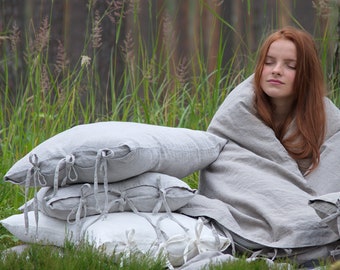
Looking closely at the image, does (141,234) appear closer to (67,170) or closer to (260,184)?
(67,170)

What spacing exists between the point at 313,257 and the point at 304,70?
0.93m

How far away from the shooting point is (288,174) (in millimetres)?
4566

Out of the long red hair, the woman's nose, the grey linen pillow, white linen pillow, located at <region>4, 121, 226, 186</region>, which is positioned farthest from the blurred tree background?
the grey linen pillow

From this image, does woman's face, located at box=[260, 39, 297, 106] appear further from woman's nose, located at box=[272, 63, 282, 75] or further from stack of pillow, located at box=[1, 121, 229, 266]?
stack of pillow, located at box=[1, 121, 229, 266]

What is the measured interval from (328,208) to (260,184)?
485 millimetres

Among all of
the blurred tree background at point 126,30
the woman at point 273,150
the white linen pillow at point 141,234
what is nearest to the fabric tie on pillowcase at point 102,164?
the white linen pillow at point 141,234

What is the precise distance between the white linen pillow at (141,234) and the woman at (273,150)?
0.20 m

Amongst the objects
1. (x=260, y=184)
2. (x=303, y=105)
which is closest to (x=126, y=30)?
(x=303, y=105)

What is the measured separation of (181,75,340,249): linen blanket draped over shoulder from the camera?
432 centimetres

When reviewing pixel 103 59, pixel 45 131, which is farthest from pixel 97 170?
pixel 103 59

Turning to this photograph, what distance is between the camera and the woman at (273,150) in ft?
14.4

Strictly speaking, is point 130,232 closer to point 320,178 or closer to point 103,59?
point 320,178

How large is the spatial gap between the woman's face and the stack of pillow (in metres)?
0.64

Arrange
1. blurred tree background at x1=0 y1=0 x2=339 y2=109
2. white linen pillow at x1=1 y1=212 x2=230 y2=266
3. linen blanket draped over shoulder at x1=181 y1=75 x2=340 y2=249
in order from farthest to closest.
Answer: blurred tree background at x1=0 y1=0 x2=339 y2=109 < linen blanket draped over shoulder at x1=181 y1=75 x2=340 y2=249 < white linen pillow at x1=1 y1=212 x2=230 y2=266
